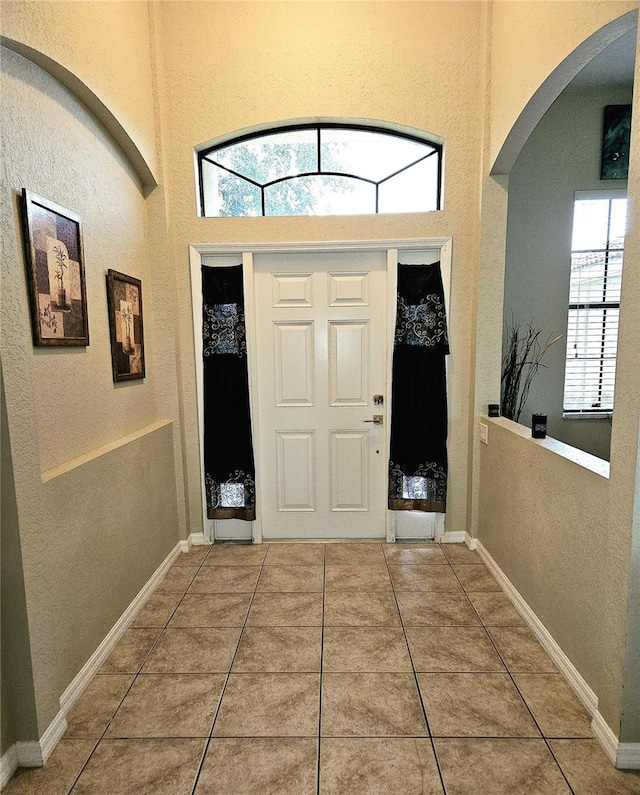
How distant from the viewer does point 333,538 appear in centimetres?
320

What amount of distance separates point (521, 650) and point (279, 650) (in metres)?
1.14

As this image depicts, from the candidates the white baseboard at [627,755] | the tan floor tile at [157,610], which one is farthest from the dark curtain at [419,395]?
the white baseboard at [627,755]

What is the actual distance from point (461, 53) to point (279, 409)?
8.59 ft

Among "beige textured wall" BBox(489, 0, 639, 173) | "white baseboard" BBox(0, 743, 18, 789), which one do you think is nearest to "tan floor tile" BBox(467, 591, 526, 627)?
"white baseboard" BBox(0, 743, 18, 789)

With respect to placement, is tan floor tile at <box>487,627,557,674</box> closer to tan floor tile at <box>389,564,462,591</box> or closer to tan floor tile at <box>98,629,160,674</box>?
tan floor tile at <box>389,564,462,591</box>

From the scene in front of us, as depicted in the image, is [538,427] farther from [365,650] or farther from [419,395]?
[365,650]

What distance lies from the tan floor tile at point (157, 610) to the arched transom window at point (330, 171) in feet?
8.29

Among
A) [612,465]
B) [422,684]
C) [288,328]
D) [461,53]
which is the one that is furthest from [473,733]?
[461,53]

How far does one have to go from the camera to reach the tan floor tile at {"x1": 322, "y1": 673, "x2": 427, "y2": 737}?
5.20 ft

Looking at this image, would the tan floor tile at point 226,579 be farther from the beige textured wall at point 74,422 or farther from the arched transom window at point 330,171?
the arched transom window at point 330,171

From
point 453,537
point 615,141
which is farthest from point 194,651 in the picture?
point 615,141

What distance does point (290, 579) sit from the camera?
2.65 meters

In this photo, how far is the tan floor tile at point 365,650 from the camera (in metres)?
1.90

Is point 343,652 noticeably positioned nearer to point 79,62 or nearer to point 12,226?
point 12,226
